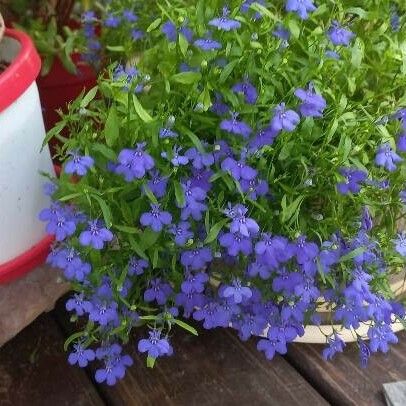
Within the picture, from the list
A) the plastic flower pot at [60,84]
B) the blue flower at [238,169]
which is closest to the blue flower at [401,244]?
the blue flower at [238,169]

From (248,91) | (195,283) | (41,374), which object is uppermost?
(248,91)

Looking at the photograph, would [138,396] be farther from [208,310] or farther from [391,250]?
[391,250]

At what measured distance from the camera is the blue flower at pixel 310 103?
782 millimetres

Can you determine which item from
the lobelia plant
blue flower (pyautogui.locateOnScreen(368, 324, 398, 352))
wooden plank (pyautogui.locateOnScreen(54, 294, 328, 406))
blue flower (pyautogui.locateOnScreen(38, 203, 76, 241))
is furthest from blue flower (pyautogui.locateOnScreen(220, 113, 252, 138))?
wooden plank (pyautogui.locateOnScreen(54, 294, 328, 406))

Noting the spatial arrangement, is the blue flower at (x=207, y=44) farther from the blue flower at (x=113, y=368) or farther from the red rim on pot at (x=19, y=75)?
the blue flower at (x=113, y=368)

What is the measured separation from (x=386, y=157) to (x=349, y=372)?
39cm

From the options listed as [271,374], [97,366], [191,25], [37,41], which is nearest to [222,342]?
[271,374]

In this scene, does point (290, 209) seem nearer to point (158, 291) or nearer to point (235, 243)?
point (235, 243)

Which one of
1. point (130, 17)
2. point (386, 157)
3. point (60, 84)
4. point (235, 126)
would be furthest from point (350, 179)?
point (60, 84)

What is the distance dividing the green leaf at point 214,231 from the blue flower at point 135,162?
10 cm

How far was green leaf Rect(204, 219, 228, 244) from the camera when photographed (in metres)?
0.82

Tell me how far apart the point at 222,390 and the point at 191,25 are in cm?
51

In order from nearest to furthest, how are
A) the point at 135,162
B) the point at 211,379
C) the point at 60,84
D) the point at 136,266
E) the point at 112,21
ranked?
the point at 135,162
the point at 136,266
the point at 211,379
the point at 112,21
the point at 60,84

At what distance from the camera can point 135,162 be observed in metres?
0.77
